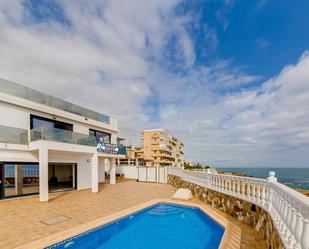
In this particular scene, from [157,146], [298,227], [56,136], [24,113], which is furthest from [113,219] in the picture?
[157,146]

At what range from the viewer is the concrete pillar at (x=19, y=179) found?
11.8 metres

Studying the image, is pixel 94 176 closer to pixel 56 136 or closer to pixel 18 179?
pixel 56 136

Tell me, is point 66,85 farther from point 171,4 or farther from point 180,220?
point 180,220

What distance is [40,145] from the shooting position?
11141mm

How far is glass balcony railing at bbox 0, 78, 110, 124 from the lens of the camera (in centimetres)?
Result: 1149

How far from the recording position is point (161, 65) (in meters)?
16.6

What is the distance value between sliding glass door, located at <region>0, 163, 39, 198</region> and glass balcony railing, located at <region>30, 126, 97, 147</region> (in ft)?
7.24

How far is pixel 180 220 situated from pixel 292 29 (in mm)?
12437

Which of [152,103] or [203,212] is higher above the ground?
[152,103]

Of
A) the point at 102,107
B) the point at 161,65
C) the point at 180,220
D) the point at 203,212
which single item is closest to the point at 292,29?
the point at 161,65

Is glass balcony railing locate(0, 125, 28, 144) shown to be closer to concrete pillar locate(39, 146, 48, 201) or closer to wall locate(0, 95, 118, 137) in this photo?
wall locate(0, 95, 118, 137)

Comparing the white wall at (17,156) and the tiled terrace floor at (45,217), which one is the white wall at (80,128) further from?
the tiled terrace floor at (45,217)

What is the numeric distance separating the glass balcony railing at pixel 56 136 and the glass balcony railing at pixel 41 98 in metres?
2.68

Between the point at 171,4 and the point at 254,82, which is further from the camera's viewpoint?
the point at 254,82
